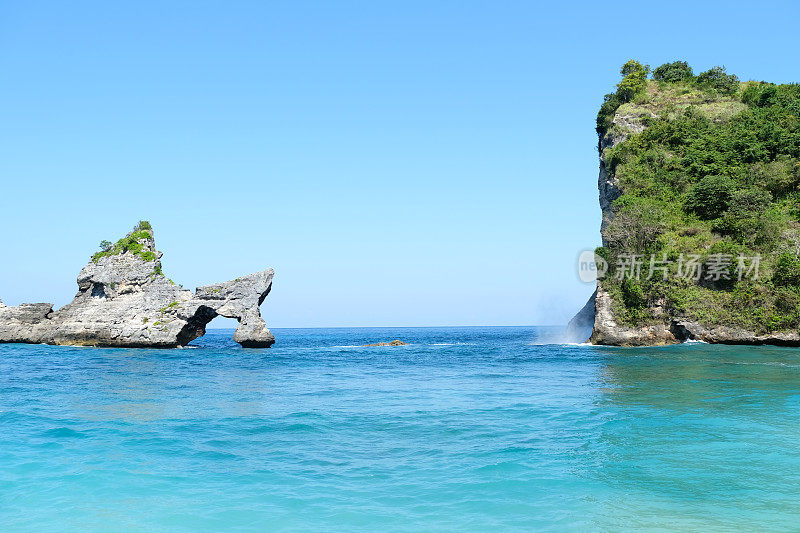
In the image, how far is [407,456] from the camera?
9.30 metres

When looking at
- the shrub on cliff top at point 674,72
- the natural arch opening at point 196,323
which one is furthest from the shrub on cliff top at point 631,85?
the natural arch opening at point 196,323

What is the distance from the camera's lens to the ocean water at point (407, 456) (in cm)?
676

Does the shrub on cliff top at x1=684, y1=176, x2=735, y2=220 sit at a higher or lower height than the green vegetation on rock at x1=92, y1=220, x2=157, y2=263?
higher

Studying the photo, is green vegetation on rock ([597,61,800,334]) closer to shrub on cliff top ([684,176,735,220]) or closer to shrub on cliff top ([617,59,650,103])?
shrub on cliff top ([684,176,735,220])

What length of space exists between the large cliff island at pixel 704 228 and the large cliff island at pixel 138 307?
25161 mm

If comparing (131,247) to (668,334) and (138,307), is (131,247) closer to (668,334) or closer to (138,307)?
(138,307)

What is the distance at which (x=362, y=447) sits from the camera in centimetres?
1001

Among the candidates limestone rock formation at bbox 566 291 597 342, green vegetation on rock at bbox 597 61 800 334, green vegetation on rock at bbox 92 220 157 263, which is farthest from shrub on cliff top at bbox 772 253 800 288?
green vegetation on rock at bbox 92 220 157 263

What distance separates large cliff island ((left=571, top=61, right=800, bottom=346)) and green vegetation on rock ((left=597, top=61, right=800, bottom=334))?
69mm

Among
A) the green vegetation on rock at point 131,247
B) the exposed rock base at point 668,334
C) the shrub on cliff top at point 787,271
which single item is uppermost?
the green vegetation on rock at point 131,247

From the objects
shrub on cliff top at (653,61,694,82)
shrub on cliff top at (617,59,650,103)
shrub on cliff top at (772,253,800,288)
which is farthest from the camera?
shrub on cliff top at (653,61,694,82)

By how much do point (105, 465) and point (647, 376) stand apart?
1732cm

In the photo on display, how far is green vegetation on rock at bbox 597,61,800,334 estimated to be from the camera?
110ft

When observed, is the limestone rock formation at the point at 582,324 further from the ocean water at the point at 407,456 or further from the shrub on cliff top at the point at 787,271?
the ocean water at the point at 407,456
